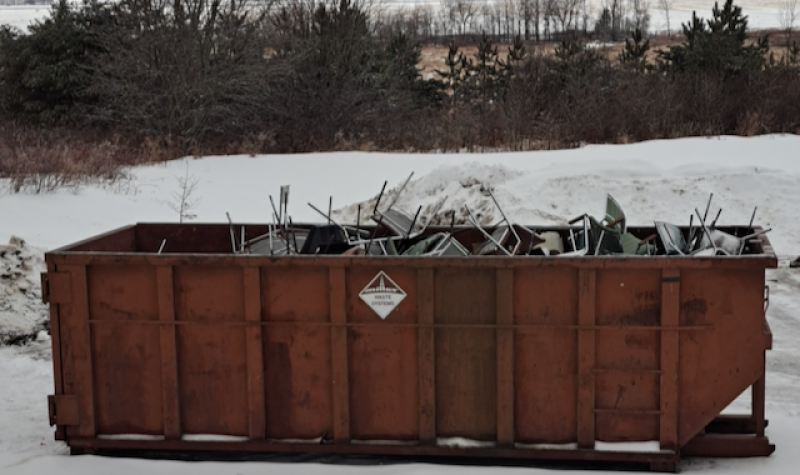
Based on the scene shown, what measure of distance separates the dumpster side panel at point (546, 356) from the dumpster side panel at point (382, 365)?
0.64 meters

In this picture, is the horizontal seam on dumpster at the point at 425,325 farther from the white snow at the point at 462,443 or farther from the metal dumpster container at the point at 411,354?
the white snow at the point at 462,443

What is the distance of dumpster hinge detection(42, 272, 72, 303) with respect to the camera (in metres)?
5.35

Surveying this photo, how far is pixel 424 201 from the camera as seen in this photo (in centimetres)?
1523

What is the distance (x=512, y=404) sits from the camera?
5148mm

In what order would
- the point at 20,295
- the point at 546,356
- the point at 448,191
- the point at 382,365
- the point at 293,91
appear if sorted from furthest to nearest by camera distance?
the point at 293,91 → the point at 448,191 → the point at 20,295 → the point at 382,365 → the point at 546,356

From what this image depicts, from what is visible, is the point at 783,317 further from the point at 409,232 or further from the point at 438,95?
the point at 438,95

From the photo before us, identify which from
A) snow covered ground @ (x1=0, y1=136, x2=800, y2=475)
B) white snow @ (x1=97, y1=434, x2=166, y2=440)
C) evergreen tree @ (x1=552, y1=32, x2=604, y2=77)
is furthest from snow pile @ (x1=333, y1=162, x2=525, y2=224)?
evergreen tree @ (x1=552, y1=32, x2=604, y2=77)

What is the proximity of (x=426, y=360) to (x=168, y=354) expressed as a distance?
1631 mm

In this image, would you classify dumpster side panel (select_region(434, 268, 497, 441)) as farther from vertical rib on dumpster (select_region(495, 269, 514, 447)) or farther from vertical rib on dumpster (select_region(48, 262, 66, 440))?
vertical rib on dumpster (select_region(48, 262, 66, 440))

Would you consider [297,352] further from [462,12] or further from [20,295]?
[462,12]

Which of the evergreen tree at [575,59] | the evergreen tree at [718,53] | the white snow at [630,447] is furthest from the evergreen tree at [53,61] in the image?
the white snow at [630,447]

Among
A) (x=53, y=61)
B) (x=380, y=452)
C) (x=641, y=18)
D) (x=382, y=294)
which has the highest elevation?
(x=641, y=18)

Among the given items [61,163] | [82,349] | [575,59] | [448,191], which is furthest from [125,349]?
[575,59]

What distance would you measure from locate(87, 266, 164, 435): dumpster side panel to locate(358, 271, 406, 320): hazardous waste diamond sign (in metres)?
1.37
